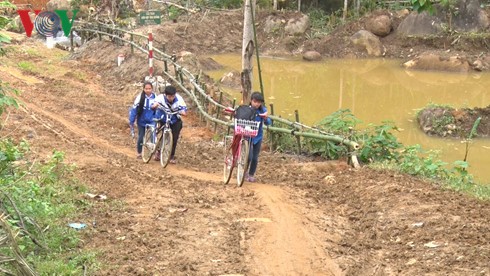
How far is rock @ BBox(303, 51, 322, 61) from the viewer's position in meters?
27.8

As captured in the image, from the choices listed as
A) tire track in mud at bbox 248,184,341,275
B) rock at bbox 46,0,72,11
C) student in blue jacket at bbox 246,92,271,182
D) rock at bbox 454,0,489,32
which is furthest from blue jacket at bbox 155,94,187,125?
rock at bbox 454,0,489,32

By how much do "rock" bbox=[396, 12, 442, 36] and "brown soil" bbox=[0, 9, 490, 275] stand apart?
21.0 m

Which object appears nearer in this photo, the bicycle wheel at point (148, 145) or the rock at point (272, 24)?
the bicycle wheel at point (148, 145)

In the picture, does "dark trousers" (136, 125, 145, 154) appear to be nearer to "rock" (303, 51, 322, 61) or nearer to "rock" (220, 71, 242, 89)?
"rock" (220, 71, 242, 89)

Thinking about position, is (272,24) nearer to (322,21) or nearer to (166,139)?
(322,21)

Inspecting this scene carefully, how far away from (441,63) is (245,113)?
762 inches

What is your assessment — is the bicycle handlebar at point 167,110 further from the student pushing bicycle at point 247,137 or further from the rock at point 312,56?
the rock at point 312,56

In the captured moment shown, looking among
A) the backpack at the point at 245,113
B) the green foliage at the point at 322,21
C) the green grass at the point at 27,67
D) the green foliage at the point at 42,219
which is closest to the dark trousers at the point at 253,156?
the backpack at the point at 245,113

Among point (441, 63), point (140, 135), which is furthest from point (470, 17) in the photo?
point (140, 135)

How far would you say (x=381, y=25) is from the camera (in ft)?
99.2

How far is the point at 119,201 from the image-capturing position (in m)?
6.86

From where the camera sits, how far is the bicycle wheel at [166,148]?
9.04m

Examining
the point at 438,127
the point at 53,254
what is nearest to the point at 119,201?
the point at 53,254

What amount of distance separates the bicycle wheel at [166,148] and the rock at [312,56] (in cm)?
1939
